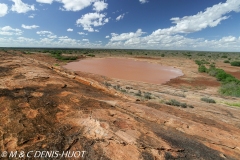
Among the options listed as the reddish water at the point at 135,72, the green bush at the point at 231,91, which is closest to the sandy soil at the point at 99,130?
the green bush at the point at 231,91

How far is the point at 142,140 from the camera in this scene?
4.42 meters

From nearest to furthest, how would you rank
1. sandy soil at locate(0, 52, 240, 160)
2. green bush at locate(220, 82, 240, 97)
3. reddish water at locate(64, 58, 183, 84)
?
sandy soil at locate(0, 52, 240, 160)
green bush at locate(220, 82, 240, 97)
reddish water at locate(64, 58, 183, 84)

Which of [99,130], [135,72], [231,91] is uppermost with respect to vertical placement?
[99,130]

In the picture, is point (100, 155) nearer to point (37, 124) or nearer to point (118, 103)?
point (37, 124)

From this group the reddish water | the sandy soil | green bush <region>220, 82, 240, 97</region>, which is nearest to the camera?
the sandy soil

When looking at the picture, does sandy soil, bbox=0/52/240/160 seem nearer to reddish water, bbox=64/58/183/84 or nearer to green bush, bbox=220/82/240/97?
green bush, bbox=220/82/240/97

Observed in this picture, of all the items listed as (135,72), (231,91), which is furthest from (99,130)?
(135,72)

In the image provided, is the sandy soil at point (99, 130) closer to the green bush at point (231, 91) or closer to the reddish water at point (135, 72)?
the green bush at point (231, 91)

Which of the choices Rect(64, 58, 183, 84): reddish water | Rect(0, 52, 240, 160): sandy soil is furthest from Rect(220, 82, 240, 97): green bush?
Rect(0, 52, 240, 160): sandy soil

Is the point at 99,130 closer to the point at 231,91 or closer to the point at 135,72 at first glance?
the point at 231,91

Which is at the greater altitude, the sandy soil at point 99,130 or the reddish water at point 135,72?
the sandy soil at point 99,130

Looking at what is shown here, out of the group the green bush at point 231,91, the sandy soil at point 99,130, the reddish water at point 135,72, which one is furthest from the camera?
the reddish water at point 135,72

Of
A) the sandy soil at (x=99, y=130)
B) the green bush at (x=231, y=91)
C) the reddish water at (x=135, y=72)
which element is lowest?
the reddish water at (x=135, y=72)

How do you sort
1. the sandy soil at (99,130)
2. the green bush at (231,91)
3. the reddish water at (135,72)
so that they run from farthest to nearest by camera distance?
1. the reddish water at (135,72)
2. the green bush at (231,91)
3. the sandy soil at (99,130)
